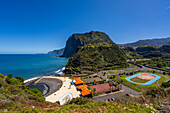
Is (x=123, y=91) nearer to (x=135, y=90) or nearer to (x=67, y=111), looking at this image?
(x=135, y=90)

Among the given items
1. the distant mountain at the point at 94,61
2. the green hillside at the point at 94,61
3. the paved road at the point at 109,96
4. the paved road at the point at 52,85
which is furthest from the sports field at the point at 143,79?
the paved road at the point at 52,85

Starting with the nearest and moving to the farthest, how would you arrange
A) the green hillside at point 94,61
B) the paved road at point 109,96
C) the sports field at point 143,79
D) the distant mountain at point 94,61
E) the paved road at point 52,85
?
the paved road at point 109,96
the paved road at point 52,85
the sports field at point 143,79
the distant mountain at point 94,61
the green hillside at point 94,61

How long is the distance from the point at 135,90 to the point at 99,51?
83546mm

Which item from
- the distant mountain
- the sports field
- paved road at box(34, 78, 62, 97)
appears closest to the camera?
paved road at box(34, 78, 62, 97)

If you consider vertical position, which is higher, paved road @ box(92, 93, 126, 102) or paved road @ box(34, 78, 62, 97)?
paved road @ box(34, 78, 62, 97)

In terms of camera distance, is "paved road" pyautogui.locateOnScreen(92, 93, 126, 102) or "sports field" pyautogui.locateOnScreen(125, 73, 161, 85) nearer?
"paved road" pyautogui.locateOnScreen(92, 93, 126, 102)

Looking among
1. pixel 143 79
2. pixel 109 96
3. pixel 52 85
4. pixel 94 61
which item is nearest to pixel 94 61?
pixel 94 61

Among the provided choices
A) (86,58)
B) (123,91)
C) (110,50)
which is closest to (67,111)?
(123,91)

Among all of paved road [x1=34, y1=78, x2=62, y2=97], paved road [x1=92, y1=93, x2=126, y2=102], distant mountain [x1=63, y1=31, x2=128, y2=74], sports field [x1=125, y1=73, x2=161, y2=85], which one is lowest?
paved road [x1=92, y1=93, x2=126, y2=102]

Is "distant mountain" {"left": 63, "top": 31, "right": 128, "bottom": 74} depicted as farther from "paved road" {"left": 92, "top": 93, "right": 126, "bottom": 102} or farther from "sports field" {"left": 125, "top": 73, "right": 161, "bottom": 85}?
"paved road" {"left": 92, "top": 93, "right": 126, "bottom": 102}

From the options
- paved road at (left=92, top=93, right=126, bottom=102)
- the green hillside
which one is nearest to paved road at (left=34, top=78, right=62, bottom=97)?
the green hillside

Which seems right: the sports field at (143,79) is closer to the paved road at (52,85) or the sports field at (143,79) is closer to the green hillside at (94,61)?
the green hillside at (94,61)

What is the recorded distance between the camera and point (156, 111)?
12.6m

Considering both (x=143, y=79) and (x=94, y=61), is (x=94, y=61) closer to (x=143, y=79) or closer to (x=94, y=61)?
(x=94, y=61)
